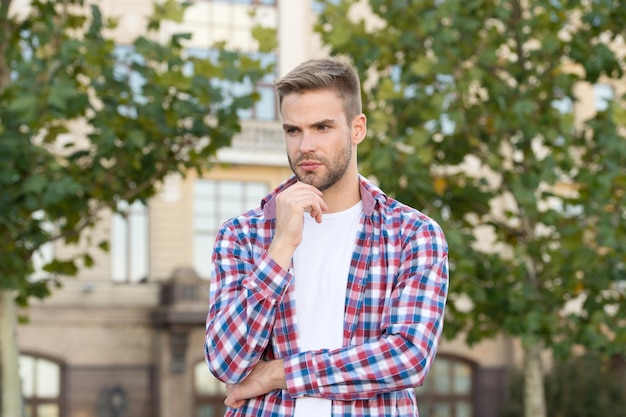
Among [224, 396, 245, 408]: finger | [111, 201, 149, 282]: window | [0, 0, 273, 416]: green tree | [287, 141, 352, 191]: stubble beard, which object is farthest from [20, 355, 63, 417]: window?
[287, 141, 352, 191]: stubble beard

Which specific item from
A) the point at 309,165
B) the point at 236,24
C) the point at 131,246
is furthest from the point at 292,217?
the point at 236,24

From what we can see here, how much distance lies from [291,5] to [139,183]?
1382 centimetres

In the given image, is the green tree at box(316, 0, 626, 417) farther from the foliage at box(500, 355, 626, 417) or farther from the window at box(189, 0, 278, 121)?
the window at box(189, 0, 278, 121)

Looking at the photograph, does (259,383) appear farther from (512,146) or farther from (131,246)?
(131,246)

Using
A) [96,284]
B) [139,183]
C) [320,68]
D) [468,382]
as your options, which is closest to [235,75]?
[139,183]

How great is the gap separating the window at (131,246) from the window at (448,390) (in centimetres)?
736

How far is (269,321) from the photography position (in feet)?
9.43

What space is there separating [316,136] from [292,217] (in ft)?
0.83

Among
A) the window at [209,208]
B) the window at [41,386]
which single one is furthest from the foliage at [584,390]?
the window at [41,386]

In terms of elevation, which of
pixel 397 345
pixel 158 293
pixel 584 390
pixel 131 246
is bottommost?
pixel 584 390

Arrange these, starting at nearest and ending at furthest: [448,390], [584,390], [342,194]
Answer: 1. [342,194]
2. [584,390]
3. [448,390]

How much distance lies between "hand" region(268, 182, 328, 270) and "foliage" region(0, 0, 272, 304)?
7.12 m

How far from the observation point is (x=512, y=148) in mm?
13492

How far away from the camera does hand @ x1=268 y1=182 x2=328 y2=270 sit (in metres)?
2.88
